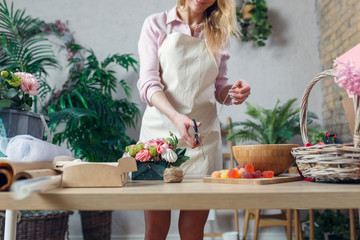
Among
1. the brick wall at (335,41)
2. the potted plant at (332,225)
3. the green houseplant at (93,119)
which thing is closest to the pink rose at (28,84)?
the green houseplant at (93,119)

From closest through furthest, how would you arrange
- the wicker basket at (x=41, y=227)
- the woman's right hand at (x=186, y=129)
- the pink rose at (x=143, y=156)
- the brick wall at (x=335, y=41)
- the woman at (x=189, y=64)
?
the pink rose at (x=143, y=156)
the woman's right hand at (x=186, y=129)
the woman at (x=189, y=64)
the wicker basket at (x=41, y=227)
the brick wall at (x=335, y=41)

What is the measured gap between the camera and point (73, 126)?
302 centimetres

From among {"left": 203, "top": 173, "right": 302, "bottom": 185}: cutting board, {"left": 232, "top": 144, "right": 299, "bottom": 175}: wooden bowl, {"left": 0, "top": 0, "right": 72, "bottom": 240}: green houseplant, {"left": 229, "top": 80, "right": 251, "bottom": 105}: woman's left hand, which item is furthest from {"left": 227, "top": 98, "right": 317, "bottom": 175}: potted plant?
{"left": 203, "top": 173, "right": 302, "bottom": 185}: cutting board

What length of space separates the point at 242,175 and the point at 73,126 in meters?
2.40

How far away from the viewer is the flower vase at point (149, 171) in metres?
0.97

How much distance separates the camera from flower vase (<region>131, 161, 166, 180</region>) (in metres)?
0.97

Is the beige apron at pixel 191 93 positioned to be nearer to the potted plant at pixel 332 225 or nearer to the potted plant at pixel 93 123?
the potted plant at pixel 93 123

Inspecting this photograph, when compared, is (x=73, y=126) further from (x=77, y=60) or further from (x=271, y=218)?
(x=271, y=218)

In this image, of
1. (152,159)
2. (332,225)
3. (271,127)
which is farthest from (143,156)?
(332,225)

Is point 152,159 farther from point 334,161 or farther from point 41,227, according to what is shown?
point 41,227

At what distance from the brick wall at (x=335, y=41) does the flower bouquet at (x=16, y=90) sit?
280 cm

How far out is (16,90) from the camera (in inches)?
42.6

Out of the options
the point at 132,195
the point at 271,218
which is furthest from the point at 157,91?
the point at 271,218

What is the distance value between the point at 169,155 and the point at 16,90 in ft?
1.78
